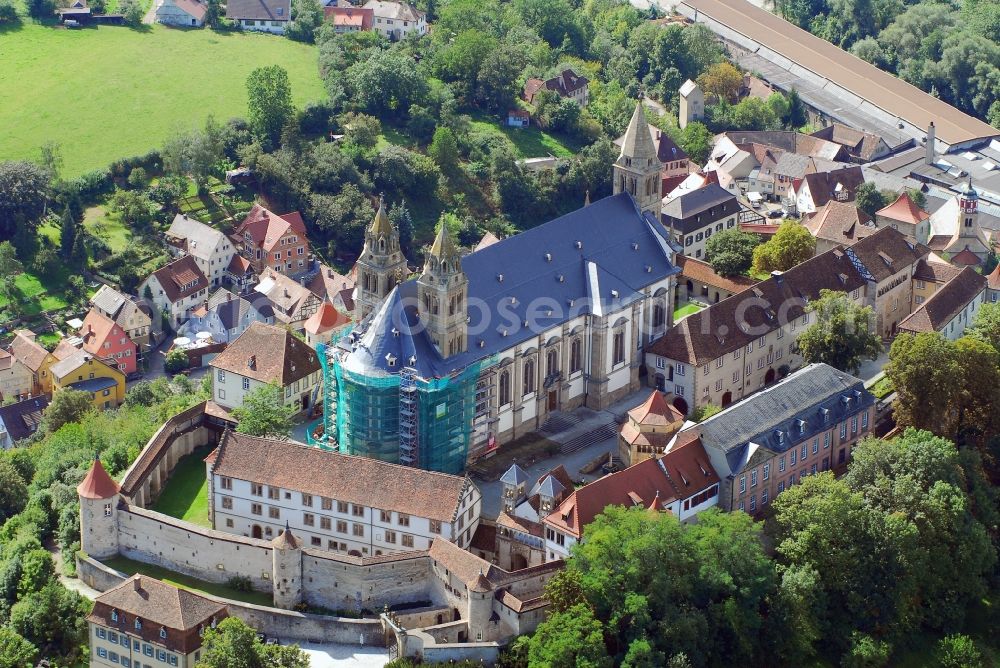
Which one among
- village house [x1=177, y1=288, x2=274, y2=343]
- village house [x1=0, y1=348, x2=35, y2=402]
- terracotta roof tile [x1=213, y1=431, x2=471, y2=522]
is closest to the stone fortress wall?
terracotta roof tile [x1=213, y1=431, x2=471, y2=522]

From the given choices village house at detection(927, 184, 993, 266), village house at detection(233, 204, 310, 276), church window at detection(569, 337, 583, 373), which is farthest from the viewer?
village house at detection(233, 204, 310, 276)

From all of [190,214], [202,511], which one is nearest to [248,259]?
[190,214]

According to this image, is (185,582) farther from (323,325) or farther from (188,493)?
(323,325)

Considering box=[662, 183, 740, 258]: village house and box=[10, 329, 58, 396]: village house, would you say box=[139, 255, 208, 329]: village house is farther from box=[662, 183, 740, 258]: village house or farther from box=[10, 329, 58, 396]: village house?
box=[662, 183, 740, 258]: village house

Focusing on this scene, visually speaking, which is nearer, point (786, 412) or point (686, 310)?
point (786, 412)

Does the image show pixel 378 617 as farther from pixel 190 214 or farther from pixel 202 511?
pixel 190 214

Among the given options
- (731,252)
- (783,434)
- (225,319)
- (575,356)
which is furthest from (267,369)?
(731,252)
